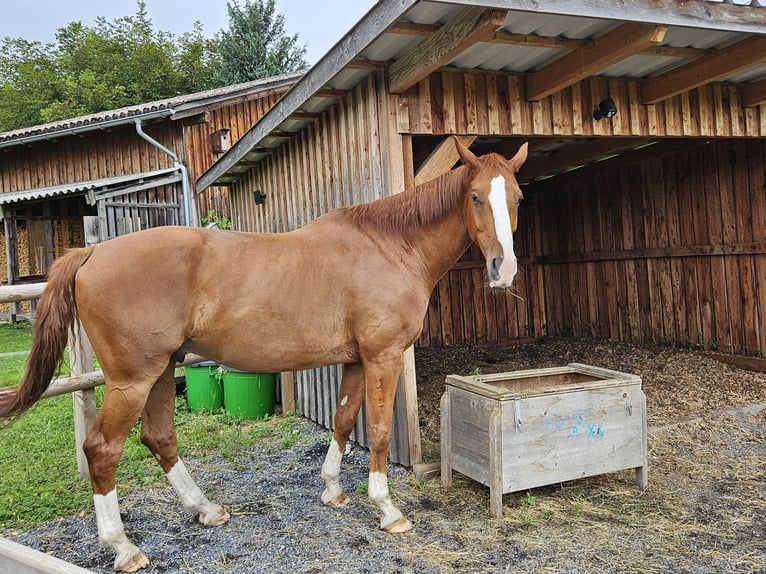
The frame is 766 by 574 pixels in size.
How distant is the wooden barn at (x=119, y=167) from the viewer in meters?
10.4

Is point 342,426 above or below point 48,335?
below

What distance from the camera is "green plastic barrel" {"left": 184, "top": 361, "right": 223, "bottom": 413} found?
5586mm

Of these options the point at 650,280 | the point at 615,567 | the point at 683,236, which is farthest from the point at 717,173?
the point at 615,567

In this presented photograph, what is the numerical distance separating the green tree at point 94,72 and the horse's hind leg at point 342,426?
79.9 ft

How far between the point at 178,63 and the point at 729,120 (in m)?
26.8

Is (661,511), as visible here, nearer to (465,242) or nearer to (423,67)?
(465,242)

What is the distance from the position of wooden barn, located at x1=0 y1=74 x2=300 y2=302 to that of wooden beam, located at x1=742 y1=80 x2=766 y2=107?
8352mm

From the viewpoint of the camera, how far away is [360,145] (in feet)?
13.5

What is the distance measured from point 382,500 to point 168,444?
4.04 ft

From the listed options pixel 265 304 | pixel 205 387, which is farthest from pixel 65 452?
pixel 265 304

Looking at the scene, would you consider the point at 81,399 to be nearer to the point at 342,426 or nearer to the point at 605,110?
the point at 342,426

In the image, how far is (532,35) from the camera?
11.5 ft

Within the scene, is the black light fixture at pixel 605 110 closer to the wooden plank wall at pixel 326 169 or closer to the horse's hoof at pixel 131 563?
the wooden plank wall at pixel 326 169

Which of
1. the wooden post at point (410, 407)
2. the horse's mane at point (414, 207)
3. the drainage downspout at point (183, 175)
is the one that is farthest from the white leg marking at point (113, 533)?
the drainage downspout at point (183, 175)
